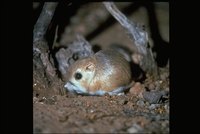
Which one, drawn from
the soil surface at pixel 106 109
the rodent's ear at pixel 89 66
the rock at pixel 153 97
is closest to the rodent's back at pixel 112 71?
the rodent's ear at pixel 89 66

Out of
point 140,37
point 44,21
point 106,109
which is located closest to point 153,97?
point 106,109

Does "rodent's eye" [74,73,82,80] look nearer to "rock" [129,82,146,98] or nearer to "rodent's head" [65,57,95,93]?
"rodent's head" [65,57,95,93]

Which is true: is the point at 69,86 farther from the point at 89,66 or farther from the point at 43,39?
the point at 43,39

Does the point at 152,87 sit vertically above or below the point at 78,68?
below

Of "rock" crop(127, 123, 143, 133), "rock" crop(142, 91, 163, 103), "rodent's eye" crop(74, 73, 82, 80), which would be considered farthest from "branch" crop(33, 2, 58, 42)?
"rock" crop(127, 123, 143, 133)
